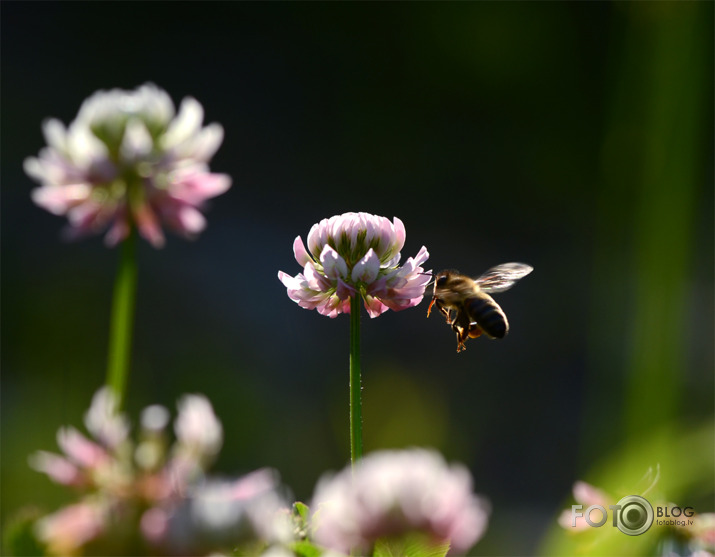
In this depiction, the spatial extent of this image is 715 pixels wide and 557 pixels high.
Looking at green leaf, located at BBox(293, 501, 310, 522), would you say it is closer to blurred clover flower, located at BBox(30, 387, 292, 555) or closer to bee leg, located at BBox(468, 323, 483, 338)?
blurred clover flower, located at BBox(30, 387, 292, 555)

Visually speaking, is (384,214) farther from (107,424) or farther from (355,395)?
(107,424)

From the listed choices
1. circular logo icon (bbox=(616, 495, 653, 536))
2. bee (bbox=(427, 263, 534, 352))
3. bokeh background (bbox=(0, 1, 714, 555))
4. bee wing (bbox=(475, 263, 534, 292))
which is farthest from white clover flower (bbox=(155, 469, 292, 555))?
bokeh background (bbox=(0, 1, 714, 555))

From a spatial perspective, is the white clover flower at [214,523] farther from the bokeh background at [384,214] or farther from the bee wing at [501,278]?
the bokeh background at [384,214]

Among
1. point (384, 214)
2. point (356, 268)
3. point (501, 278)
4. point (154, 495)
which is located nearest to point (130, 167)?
point (356, 268)

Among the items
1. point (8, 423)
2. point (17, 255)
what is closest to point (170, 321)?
point (17, 255)

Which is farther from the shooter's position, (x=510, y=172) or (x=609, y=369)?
(x=510, y=172)

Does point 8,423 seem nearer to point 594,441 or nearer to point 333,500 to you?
point 594,441
